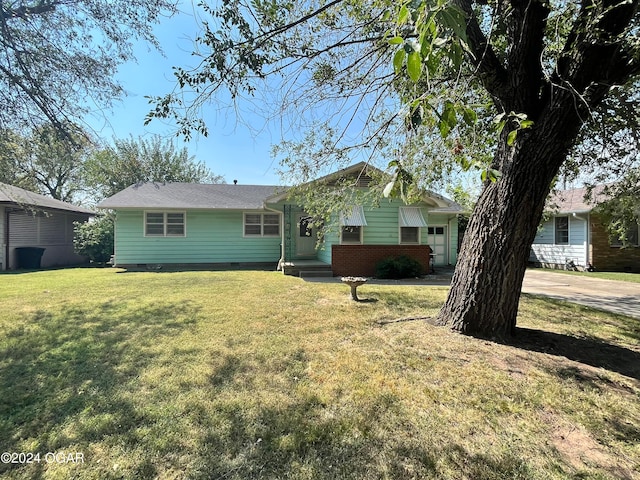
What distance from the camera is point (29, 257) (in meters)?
14.7

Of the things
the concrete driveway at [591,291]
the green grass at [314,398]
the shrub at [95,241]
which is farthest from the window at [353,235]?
the shrub at [95,241]

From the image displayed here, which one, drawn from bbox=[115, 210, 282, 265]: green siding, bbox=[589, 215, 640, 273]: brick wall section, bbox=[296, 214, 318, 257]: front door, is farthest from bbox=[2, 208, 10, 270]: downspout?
bbox=[589, 215, 640, 273]: brick wall section

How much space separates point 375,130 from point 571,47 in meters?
2.78

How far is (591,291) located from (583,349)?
678 centimetres

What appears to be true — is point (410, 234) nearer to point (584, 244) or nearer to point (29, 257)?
point (584, 244)

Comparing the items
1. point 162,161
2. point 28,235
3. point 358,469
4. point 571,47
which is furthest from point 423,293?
point 162,161

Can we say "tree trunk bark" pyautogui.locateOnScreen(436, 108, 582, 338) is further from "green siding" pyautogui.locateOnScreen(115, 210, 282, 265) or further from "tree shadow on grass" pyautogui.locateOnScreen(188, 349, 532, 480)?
"green siding" pyautogui.locateOnScreen(115, 210, 282, 265)

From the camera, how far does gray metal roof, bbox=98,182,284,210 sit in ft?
44.4

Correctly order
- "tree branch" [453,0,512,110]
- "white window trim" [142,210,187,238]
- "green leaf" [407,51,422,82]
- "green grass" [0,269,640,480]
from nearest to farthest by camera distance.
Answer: "green leaf" [407,51,422,82] < "green grass" [0,269,640,480] < "tree branch" [453,0,512,110] < "white window trim" [142,210,187,238]

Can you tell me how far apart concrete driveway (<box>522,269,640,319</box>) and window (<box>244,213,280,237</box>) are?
10.2 metres

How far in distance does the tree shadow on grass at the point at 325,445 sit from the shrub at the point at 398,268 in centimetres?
857

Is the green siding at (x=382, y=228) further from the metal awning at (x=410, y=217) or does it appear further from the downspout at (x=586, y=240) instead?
the downspout at (x=586, y=240)

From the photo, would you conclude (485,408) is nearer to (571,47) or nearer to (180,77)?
(571,47)

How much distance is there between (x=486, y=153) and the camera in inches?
228
